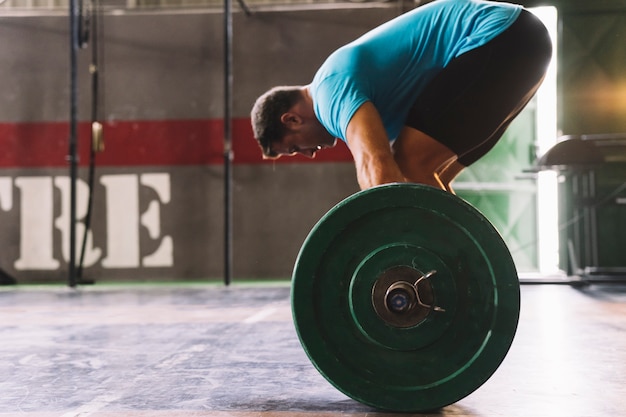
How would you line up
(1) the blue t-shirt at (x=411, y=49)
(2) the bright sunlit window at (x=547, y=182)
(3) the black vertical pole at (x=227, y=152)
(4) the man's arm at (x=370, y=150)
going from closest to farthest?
(4) the man's arm at (x=370, y=150)
(1) the blue t-shirt at (x=411, y=49)
(3) the black vertical pole at (x=227, y=152)
(2) the bright sunlit window at (x=547, y=182)

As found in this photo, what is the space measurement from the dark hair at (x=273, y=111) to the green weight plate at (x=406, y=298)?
0.58 m

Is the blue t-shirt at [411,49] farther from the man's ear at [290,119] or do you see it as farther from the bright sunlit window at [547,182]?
the bright sunlit window at [547,182]

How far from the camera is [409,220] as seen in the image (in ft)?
4.29

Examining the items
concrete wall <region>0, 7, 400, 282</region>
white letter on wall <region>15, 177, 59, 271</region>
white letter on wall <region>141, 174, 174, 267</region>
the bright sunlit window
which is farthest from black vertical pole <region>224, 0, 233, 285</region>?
the bright sunlit window

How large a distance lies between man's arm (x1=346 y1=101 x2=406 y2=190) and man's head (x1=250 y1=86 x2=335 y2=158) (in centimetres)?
38

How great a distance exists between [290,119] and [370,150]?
469mm

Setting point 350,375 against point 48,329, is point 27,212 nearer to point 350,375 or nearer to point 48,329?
point 48,329

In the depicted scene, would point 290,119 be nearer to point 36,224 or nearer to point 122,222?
point 122,222

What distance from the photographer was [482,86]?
1617 mm

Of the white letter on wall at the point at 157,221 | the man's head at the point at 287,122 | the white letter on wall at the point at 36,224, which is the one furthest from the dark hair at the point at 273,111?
the white letter on wall at the point at 36,224

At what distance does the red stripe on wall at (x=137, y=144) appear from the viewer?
574 cm

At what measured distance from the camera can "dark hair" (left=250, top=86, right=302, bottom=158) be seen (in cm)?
178

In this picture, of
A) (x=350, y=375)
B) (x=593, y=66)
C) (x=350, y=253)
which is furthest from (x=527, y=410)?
(x=593, y=66)

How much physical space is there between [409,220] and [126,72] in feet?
16.7
